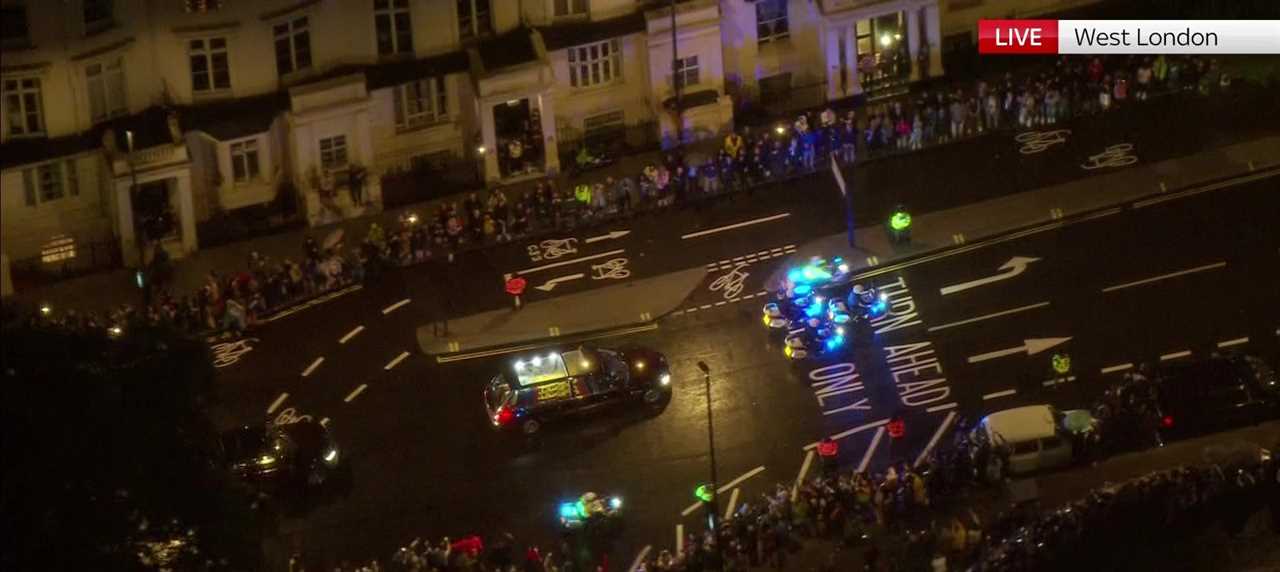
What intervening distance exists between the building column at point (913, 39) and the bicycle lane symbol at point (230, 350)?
2289cm

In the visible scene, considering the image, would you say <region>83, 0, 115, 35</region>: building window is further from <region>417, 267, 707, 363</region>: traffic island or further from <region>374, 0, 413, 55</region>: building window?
<region>417, 267, 707, 363</region>: traffic island

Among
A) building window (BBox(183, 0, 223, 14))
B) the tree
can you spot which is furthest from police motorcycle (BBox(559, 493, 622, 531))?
building window (BBox(183, 0, 223, 14))

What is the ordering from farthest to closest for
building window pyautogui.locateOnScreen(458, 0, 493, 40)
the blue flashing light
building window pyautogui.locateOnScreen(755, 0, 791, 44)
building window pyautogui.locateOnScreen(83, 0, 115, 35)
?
1. building window pyautogui.locateOnScreen(755, 0, 791, 44)
2. building window pyautogui.locateOnScreen(458, 0, 493, 40)
3. building window pyautogui.locateOnScreen(83, 0, 115, 35)
4. the blue flashing light

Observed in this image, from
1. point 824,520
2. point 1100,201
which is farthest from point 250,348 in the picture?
point 1100,201

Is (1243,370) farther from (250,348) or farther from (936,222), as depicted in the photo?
(250,348)

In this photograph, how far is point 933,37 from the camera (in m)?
78.1

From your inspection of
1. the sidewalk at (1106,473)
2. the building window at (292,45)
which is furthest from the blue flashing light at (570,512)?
the building window at (292,45)

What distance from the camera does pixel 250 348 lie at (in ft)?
223

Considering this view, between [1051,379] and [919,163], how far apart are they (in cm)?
1221

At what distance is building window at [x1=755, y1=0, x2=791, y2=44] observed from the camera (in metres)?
76.9

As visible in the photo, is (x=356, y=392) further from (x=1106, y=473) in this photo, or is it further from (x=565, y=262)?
(x=1106, y=473)

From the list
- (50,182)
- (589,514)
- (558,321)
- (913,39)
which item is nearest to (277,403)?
(558,321)

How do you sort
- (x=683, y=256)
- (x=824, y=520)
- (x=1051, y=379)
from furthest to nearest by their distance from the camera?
(x=683, y=256), (x=1051, y=379), (x=824, y=520)

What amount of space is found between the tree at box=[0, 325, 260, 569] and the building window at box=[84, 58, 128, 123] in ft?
71.0
